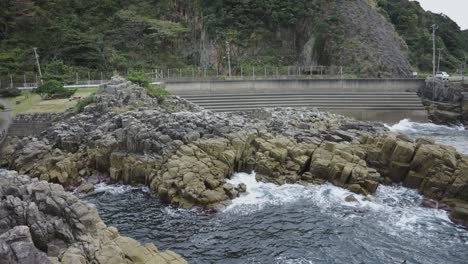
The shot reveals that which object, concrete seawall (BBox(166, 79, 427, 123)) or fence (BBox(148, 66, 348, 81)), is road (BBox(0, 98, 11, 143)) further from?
fence (BBox(148, 66, 348, 81))

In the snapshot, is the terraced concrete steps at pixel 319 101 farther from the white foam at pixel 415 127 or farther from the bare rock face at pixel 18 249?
the bare rock face at pixel 18 249

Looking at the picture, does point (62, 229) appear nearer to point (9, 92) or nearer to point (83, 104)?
point (83, 104)

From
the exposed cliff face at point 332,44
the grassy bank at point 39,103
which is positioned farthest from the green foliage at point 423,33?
the grassy bank at point 39,103

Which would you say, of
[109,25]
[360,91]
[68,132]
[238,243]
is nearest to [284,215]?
[238,243]

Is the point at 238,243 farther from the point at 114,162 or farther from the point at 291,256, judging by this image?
the point at 114,162

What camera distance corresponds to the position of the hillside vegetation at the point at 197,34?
5641 centimetres

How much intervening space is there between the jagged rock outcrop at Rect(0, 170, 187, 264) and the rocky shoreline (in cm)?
858

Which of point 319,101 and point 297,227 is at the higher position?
point 319,101

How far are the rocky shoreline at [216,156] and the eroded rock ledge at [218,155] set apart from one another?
0.06 m

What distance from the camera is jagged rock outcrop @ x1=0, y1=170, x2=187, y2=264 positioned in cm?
1179

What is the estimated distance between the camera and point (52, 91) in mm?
41500

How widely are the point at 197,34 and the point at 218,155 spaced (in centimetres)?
4173

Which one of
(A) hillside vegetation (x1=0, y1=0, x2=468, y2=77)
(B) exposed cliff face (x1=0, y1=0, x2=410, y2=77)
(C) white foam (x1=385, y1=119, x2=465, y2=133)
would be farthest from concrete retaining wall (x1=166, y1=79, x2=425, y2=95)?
(C) white foam (x1=385, y1=119, x2=465, y2=133)

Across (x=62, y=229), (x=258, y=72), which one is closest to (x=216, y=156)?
(x=62, y=229)
